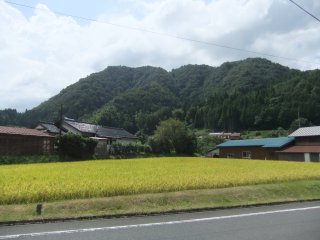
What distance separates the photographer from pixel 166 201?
43.2 ft

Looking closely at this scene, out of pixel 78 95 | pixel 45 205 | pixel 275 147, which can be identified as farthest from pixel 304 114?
pixel 45 205

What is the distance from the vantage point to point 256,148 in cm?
6406

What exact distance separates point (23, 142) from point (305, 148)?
39372 millimetres

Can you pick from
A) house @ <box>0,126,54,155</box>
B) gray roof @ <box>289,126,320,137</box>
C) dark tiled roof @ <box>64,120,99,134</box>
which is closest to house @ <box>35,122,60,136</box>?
dark tiled roof @ <box>64,120,99,134</box>

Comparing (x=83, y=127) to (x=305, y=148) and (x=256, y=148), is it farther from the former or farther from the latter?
(x=305, y=148)

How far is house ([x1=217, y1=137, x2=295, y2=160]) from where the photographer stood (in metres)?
60.7

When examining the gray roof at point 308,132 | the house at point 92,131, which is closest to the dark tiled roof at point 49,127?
the house at point 92,131

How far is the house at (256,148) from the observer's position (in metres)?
60.7

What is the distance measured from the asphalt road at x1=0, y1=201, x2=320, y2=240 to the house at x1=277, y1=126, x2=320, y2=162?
147 ft

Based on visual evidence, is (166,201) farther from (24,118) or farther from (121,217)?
(24,118)

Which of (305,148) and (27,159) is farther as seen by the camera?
(305,148)

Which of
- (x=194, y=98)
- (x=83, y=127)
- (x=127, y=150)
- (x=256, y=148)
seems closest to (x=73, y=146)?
(x=127, y=150)

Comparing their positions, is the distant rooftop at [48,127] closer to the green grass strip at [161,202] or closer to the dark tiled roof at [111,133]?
the dark tiled roof at [111,133]

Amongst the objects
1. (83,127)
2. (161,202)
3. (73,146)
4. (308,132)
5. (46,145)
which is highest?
(83,127)
